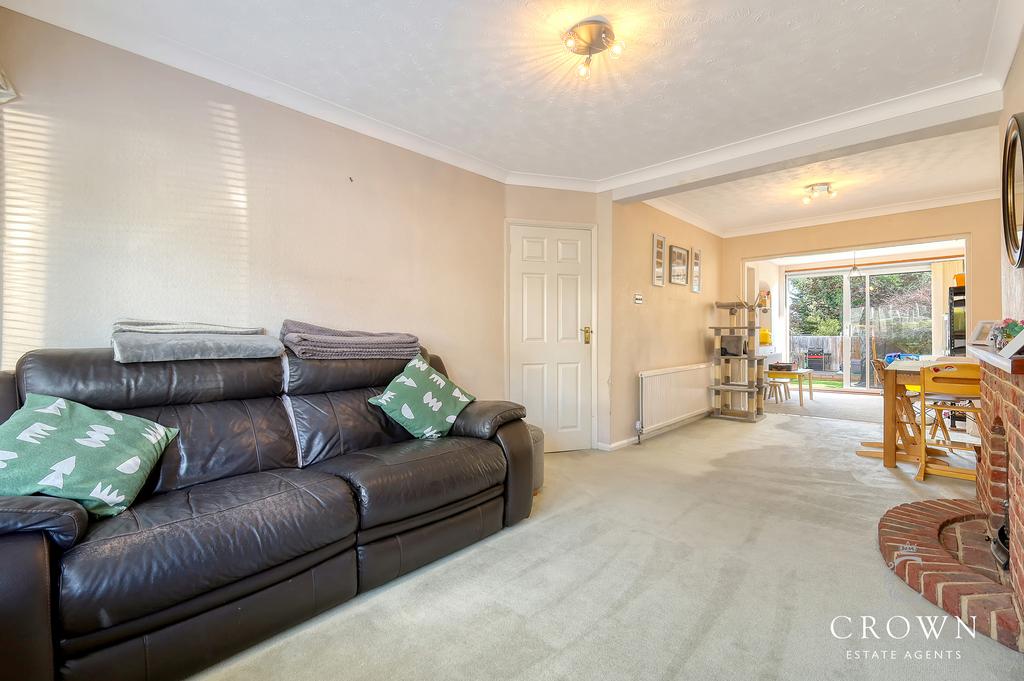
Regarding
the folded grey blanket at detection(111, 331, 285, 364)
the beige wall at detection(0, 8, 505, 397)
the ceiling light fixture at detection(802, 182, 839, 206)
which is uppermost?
the ceiling light fixture at detection(802, 182, 839, 206)

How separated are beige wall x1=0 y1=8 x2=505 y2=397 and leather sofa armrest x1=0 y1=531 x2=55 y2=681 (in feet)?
4.05

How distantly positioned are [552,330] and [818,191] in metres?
2.85

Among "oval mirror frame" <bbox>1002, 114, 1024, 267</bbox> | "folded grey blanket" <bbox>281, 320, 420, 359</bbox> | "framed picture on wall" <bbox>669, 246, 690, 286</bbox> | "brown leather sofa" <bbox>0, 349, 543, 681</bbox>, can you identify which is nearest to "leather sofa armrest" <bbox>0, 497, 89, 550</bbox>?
"brown leather sofa" <bbox>0, 349, 543, 681</bbox>

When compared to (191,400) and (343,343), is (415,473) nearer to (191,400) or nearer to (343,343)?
(343,343)

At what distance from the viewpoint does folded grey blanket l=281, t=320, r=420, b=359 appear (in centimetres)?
244

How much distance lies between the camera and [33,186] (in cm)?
194

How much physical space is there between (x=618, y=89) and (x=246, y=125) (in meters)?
2.05

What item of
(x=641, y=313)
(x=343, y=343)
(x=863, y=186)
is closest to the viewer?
(x=343, y=343)

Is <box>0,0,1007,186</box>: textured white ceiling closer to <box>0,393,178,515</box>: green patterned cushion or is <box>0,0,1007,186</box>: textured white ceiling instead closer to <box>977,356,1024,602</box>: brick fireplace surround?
<box>977,356,1024,602</box>: brick fireplace surround

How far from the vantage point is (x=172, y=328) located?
6.98 feet

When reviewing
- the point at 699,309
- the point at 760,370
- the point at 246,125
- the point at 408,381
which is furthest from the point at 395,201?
the point at 760,370

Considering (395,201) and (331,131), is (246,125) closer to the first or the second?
(331,131)

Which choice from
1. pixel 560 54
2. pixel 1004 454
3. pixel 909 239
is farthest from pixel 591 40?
pixel 909 239

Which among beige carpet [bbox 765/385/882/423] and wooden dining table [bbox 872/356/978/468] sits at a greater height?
wooden dining table [bbox 872/356/978/468]
